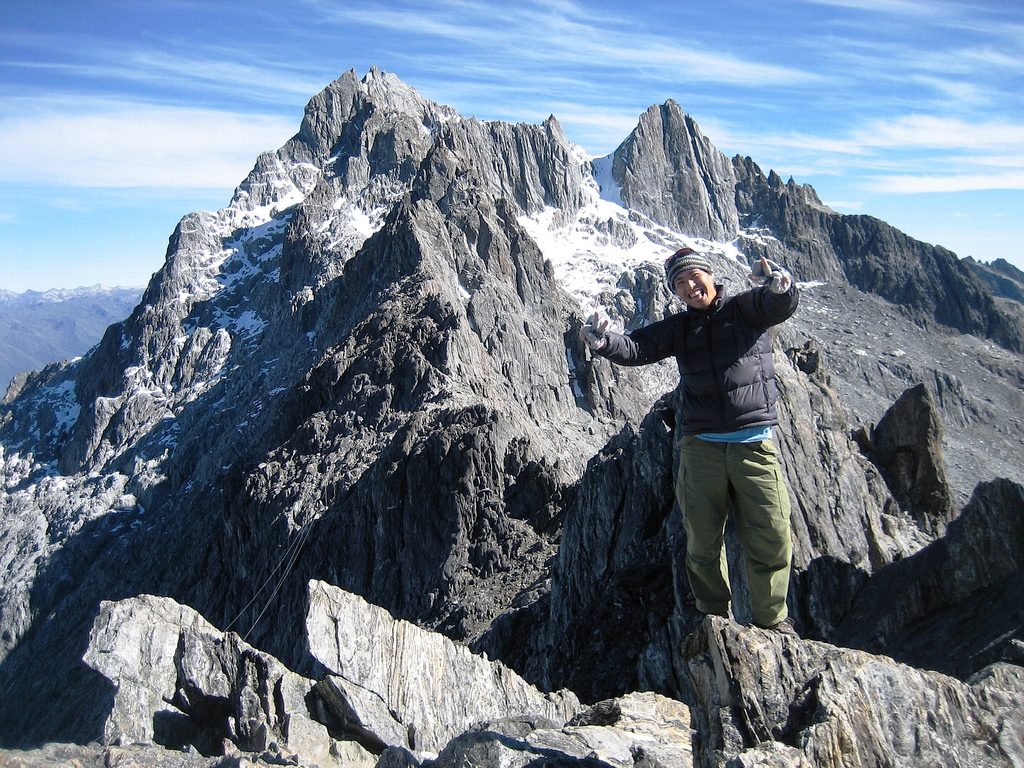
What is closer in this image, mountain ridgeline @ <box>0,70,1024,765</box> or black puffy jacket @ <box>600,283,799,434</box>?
black puffy jacket @ <box>600,283,799,434</box>

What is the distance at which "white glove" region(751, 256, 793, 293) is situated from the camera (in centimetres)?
799

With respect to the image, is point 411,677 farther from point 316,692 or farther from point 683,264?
point 683,264

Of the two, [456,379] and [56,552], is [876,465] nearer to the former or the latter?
[456,379]

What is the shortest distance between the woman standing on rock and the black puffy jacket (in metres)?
0.01

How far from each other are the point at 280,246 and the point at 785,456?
13896 centimetres

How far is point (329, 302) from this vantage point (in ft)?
339

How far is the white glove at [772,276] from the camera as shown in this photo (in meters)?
7.99

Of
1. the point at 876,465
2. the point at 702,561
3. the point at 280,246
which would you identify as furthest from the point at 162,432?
the point at 702,561

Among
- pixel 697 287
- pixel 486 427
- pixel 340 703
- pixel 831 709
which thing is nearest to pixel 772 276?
pixel 697 287

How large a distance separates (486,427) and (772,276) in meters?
43.4

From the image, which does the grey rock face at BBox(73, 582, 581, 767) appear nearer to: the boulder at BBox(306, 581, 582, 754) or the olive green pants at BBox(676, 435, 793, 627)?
the boulder at BBox(306, 581, 582, 754)

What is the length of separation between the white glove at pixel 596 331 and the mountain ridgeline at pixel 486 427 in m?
3.43

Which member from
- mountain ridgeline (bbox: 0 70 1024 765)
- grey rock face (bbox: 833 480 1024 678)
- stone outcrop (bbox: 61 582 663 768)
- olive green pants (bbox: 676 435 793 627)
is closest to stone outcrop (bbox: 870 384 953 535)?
mountain ridgeline (bbox: 0 70 1024 765)

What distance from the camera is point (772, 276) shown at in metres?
8.09
